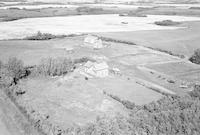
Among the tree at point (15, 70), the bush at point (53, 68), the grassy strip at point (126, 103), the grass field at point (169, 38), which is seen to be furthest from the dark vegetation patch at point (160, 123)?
the grass field at point (169, 38)

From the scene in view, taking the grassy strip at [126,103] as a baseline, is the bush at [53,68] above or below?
above

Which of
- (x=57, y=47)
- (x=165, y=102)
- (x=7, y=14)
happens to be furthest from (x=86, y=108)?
(x=7, y=14)

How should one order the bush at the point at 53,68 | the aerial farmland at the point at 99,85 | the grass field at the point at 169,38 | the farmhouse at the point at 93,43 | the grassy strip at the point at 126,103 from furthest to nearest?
the grass field at the point at 169,38, the farmhouse at the point at 93,43, the bush at the point at 53,68, the grassy strip at the point at 126,103, the aerial farmland at the point at 99,85

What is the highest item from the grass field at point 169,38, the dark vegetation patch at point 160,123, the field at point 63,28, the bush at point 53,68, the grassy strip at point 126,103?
the dark vegetation patch at point 160,123

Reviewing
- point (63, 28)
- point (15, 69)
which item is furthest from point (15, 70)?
point (63, 28)

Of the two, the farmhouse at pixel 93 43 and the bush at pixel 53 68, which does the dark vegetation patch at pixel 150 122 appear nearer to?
the bush at pixel 53 68

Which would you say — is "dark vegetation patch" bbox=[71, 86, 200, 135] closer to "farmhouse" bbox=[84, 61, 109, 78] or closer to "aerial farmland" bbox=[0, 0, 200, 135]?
"aerial farmland" bbox=[0, 0, 200, 135]

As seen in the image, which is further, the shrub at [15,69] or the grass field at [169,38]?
the grass field at [169,38]

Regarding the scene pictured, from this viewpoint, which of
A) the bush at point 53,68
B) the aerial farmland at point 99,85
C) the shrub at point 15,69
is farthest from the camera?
the bush at point 53,68

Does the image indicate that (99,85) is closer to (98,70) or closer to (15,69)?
(98,70)
